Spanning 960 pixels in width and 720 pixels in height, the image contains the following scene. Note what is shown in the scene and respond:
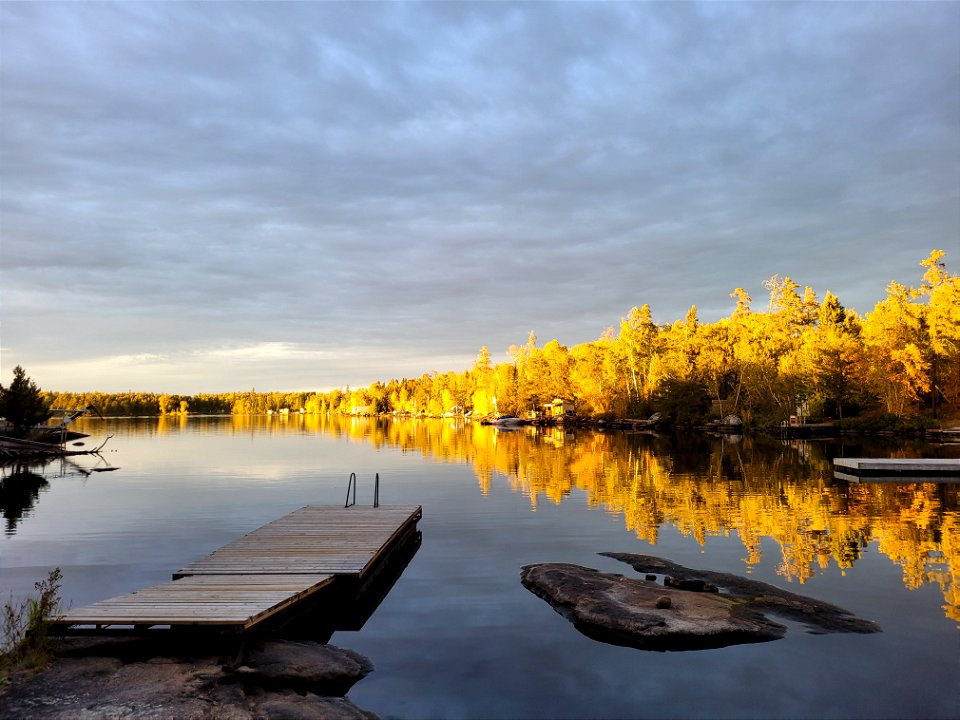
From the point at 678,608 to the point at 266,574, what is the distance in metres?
9.48

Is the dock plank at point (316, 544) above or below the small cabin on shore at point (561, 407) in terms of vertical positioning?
below

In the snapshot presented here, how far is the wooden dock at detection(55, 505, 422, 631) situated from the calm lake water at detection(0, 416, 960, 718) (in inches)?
59.7

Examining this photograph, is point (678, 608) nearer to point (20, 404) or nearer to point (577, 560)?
point (577, 560)

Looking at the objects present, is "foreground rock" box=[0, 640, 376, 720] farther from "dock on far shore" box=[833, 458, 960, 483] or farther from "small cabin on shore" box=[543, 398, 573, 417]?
"small cabin on shore" box=[543, 398, 573, 417]

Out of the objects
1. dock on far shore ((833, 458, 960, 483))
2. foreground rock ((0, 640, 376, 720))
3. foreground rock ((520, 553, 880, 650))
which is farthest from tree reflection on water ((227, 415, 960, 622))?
foreground rock ((0, 640, 376, 720))

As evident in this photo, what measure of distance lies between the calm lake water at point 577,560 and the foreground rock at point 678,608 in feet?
1.31

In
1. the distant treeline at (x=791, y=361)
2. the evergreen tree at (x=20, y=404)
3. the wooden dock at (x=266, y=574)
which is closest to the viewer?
the wooden dock at (x=266, y=574)

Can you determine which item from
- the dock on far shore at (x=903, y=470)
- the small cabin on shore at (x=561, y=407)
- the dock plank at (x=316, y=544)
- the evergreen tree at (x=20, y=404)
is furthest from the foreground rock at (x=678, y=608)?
the small cabin on shore at (x=561, y=407)

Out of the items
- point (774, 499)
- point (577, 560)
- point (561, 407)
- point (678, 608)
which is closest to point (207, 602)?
point (678, 608)

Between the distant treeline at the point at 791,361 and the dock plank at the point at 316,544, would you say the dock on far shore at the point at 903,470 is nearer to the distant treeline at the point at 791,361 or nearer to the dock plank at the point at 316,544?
the dock plank at the point at 316,544

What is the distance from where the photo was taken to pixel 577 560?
65.6 ft

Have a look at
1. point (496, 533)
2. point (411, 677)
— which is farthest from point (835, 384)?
point (411, 677)

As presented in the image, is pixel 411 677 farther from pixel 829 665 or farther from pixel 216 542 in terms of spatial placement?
pixel 216 542

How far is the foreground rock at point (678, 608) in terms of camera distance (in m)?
12.6
